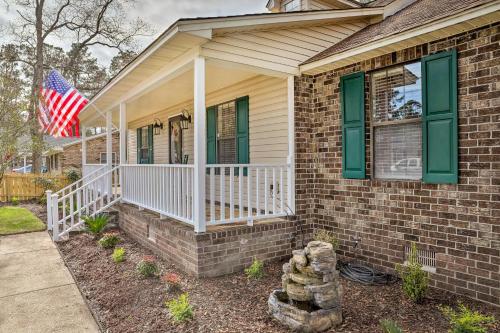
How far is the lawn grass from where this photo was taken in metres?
8.15

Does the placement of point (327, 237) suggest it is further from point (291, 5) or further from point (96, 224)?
point (291, 5)

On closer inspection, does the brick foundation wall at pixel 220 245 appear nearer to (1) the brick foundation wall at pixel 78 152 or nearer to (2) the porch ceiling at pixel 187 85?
(2) the porch ceiling at pixel 187 85

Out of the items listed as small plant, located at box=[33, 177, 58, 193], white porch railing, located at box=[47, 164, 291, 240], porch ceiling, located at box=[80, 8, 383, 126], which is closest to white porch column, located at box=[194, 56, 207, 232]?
white porch railing, located at box=[47, 164, 291, 240]

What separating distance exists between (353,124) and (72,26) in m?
20.9

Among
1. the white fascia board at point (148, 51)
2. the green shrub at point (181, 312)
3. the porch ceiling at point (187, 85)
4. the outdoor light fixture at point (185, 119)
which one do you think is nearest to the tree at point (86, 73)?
the porch ceiling at point (187, 85)

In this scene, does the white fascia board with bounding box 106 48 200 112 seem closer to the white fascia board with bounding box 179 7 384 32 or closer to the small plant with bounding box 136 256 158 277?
the white fascia board with bounding box 179 7 384 32

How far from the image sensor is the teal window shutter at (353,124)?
4.90m

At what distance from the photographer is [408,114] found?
443 cm

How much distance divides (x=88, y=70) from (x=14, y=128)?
51.7 feet

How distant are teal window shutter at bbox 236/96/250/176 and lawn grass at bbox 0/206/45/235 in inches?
211

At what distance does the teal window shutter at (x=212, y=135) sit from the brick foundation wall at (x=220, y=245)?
2.35 m

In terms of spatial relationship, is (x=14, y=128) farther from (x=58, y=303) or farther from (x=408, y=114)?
(x=408, y=114)

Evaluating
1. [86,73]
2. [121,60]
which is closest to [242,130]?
[121,60]

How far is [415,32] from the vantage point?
3.99 meters
